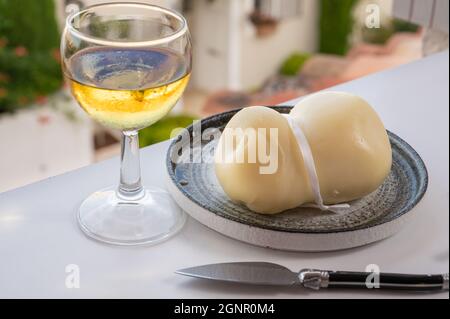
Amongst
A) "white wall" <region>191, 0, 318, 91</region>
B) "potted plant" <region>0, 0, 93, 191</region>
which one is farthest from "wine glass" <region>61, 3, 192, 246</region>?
"white wall" <region>191, 0, 318, 91</region>

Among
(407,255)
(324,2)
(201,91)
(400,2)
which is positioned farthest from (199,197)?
(324,2)

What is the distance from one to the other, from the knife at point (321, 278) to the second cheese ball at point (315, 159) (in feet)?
0.20

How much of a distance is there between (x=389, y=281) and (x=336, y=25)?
522 centimetres

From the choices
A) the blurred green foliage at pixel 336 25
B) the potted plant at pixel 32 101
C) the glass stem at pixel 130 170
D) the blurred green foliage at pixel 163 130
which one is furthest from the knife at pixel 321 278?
the blurred green foliage at pixel 336 25

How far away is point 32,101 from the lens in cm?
327

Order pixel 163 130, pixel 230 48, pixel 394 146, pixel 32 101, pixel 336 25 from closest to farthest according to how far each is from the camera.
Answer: pixel 394 146 → pixel 32 101 → pixel 163 130 → pixel 230 48 → pixel 336 25

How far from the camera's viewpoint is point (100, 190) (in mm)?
607

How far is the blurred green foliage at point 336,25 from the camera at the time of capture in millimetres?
5359

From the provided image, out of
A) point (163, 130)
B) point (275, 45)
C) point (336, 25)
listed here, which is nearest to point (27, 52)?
point (163, 130)

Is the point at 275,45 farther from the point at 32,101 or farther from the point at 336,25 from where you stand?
the point at 32,101

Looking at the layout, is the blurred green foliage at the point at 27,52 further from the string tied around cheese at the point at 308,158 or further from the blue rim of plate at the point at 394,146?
the string tied around cheese at the point at 308,158

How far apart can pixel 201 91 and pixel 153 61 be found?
470 centimetres

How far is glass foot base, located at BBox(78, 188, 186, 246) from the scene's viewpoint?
0.55 meters

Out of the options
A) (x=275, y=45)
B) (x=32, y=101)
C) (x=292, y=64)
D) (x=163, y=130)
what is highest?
(x=32, y=101)
